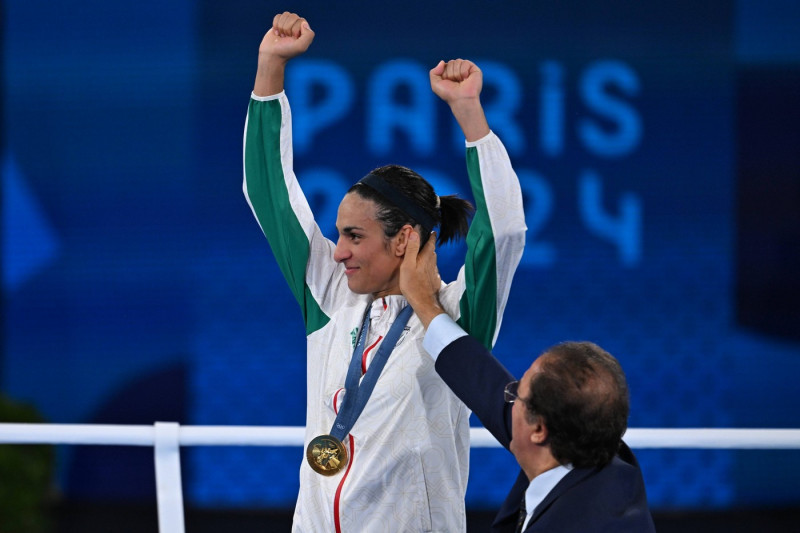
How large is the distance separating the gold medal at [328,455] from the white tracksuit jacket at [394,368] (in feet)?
0.07

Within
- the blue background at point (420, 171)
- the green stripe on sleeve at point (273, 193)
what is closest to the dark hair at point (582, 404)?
the green stripe on sleeve at point (273, 193)

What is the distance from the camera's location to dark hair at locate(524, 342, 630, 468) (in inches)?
60.8

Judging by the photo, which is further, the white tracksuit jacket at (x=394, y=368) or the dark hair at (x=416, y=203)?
the dark hair at (x=416, y=203)

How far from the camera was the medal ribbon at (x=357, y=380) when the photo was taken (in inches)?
76.9

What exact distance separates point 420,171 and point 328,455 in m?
2.57

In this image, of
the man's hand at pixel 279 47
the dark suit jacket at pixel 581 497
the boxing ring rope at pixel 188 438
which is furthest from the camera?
the boxing ring rope at pixel 188 438

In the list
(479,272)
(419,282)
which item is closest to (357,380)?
(419,282)

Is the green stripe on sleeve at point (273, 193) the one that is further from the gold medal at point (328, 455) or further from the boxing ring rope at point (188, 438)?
the boxing ring rope at point (188, 438)

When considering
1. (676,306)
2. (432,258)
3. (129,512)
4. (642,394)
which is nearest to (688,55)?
(676,306)

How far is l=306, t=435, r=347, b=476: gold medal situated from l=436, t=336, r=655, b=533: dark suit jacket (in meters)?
0.32

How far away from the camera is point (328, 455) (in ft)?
6.36

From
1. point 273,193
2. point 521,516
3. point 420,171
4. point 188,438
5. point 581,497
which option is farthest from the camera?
point 420,171

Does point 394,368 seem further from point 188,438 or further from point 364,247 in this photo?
point 188,438

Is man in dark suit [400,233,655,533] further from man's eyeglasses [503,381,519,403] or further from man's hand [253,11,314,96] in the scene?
man's hand [253,11,314,96]
